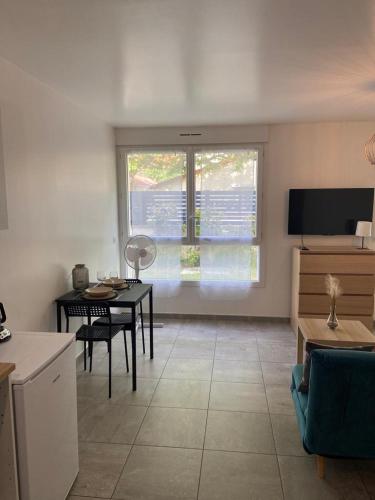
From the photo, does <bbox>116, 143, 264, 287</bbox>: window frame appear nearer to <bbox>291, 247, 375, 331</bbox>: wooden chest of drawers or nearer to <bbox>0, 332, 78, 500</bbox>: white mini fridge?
<bbox>291, 247, 375, 331</bbox>: wooden chest of drawers

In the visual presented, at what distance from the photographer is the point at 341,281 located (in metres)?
4.46

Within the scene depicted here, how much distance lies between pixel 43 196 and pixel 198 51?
1720mm

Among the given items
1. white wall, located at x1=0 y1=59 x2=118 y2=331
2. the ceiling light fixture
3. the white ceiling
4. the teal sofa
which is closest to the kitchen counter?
white wall, located at x1=0 y1=59 x2=118 y2=331

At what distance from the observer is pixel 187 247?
5.19m

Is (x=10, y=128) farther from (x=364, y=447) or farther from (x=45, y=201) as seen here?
(x=364, y=447)

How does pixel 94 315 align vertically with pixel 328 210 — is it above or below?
below

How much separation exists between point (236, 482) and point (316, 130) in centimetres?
413

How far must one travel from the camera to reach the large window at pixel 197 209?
16.3 feet

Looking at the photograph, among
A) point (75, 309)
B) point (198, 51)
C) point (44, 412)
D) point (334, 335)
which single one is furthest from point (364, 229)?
point (44, 412)

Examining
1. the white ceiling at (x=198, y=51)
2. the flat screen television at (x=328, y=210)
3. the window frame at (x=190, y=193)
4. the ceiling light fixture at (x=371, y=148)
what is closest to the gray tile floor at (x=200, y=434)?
the window frame at (x=190, y=193)

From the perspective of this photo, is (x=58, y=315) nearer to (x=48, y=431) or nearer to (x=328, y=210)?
(x=48, y=431)

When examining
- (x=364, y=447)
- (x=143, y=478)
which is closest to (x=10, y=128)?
(x=143, y=478)

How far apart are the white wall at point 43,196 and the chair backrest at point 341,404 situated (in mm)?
2147

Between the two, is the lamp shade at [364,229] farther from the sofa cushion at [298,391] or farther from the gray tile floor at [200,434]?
the sofa cushion at [298,391]
